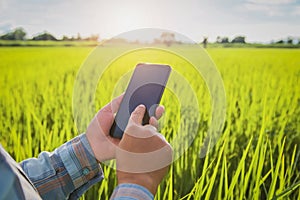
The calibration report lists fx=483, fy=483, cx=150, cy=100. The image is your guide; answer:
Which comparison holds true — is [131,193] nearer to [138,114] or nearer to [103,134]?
[138,114]

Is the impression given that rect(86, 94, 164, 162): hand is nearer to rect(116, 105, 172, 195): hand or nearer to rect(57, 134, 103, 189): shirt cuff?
rect(57, 134, 103, 189): shirt cuff

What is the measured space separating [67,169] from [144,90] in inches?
8.5

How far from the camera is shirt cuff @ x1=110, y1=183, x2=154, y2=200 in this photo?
62 cm

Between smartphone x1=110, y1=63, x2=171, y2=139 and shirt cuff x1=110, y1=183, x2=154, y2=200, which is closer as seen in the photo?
shirt cuff x1=110, y1=183, x2=154, y2=200

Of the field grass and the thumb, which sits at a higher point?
the thumb

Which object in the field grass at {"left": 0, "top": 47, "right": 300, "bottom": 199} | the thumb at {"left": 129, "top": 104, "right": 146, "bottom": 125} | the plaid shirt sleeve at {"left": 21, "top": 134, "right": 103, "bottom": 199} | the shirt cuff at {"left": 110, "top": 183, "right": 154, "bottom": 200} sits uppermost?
the thumb at {"left": 129, "top": 104, "right": 146, "bottom": 125}

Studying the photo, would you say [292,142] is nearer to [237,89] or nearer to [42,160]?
[237,89]

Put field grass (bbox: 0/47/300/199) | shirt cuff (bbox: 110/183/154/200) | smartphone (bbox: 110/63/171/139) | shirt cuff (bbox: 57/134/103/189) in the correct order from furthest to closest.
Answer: field grass (bbox: 0/47/300/199) → shirt cuff (bbox: 57/134/103/189) → smartphone (bbox: 110/63/171/139) → shirt cuff (bbox: 110/183/154/200)

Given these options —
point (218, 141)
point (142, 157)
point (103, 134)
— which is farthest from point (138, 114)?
point (218, 141)

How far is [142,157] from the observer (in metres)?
0.66

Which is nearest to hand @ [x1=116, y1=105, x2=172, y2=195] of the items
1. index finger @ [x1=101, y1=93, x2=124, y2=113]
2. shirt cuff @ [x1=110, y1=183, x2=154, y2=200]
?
shirt cuff @ [x1=110, y1=183, x2=154, y2=200]

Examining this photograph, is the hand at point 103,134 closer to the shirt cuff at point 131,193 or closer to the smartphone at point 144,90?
the smartphone at point 144,90

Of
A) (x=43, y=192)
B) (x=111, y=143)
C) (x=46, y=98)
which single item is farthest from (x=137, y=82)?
(x=46, y=98)

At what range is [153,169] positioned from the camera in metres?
0.67
